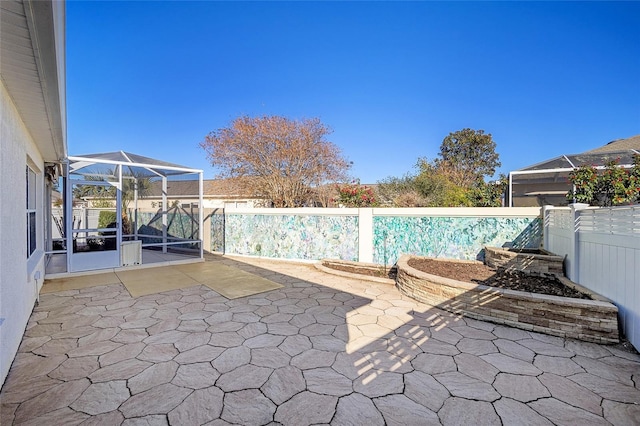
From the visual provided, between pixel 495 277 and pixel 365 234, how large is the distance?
3.04m

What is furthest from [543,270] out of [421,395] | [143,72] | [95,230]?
[143,72]

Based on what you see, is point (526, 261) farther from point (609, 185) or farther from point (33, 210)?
point (33, 210)

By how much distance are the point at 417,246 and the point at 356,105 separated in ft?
24.1

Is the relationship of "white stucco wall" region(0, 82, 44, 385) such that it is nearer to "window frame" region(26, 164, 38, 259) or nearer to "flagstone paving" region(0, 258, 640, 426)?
"flagstone paving" region(0, 258, 640, 426)

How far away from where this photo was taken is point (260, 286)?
557cm

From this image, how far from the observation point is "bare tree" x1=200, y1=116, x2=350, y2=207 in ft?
36.7

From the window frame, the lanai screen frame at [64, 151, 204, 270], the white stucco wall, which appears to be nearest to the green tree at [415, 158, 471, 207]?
the lanai screen frame at [64, 151, 204, 270]

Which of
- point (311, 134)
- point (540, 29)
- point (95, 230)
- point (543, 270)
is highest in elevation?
point (540, 29)

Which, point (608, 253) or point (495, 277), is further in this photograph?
point (495, 277)

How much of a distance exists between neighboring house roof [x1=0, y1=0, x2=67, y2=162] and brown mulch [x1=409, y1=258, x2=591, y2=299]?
5.63 m

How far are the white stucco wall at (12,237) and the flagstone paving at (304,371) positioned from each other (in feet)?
0.92

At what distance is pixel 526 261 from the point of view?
17.3 ft

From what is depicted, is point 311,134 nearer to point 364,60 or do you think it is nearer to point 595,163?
point 364,60

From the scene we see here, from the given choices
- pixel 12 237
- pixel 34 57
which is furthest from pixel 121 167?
pixel 34 57
